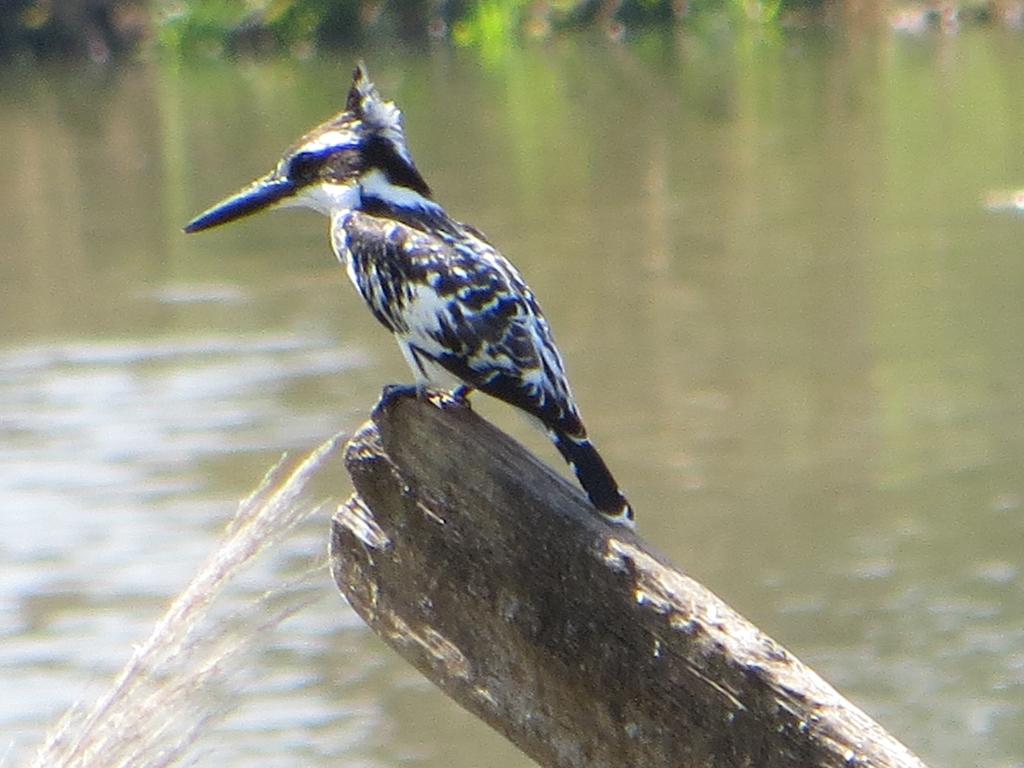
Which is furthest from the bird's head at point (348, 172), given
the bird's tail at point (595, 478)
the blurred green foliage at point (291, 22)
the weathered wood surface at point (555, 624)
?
the blurred green foliage at point (291, 22)

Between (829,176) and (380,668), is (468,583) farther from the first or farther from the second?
(829,176)

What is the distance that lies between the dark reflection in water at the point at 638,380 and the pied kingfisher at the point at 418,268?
0.69 metres

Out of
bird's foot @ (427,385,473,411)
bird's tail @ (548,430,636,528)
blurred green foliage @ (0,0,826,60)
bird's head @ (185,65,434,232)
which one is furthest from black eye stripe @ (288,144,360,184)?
blurred green foliage @ (0,0,826,60)

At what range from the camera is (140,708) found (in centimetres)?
169

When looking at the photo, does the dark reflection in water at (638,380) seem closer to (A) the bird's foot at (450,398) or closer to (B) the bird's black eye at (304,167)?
(A) the bird's foot at (450,398)

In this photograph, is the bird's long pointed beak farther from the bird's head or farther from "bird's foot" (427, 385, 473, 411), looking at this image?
"bird's foot" (427, 385, 473, 411)

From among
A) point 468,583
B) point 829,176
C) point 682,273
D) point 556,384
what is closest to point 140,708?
point 468,583

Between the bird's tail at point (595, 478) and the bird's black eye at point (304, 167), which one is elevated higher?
the bird's black eye at point (304, 167)

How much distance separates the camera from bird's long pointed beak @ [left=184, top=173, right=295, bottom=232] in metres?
3.02

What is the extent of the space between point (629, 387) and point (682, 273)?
2.09 metres

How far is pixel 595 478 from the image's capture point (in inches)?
92.1

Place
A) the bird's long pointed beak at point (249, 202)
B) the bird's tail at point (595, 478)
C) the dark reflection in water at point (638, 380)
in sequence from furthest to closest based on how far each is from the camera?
the dark reflection in water at point (638, 380) → the bird's long pointed beak at point (249, 202) → the bird's tail at point (595, 478)

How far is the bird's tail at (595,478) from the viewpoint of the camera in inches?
79.1

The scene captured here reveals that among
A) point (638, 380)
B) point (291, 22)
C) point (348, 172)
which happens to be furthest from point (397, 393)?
→ point (291, 22)
